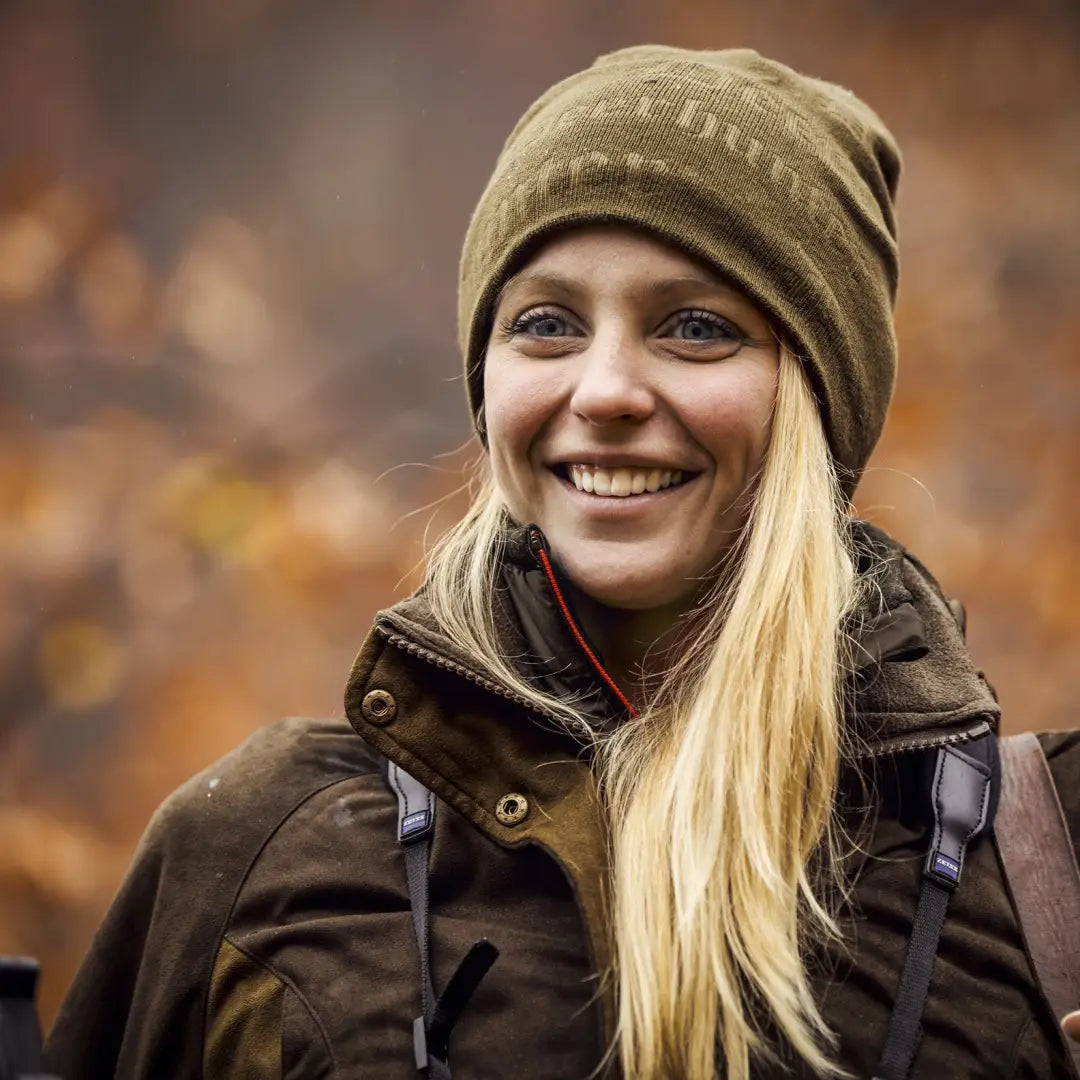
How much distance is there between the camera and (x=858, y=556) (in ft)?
5.69

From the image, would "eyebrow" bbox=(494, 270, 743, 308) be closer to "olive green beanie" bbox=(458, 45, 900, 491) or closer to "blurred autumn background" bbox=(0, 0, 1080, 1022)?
"olive green beanie" bbox=(458, 45, 900, 491)

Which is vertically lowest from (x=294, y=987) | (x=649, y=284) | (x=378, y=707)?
(x=294, y=987)

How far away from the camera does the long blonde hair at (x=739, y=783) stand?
4.53 ft

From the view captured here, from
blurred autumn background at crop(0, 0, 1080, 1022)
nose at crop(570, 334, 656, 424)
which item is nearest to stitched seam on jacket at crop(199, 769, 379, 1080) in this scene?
nose at crop(570, 334, 656, 424)

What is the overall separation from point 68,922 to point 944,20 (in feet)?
10.7

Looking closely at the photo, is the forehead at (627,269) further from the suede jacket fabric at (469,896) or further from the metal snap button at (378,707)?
the metal snap button at (378,707)

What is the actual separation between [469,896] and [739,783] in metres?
0.33

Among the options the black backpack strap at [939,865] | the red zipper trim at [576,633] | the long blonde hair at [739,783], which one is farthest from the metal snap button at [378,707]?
the black backpack strap at [939,865]

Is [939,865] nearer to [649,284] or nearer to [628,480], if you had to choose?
[628,480]

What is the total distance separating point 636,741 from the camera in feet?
5.17

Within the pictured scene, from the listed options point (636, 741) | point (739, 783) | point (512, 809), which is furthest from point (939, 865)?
point (512, 809)

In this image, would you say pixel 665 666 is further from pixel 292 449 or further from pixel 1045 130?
pixel 1045 130

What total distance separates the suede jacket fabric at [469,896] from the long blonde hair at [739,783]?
1.4 inches

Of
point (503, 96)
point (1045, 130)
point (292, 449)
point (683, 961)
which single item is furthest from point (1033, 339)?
point (683, 961)
